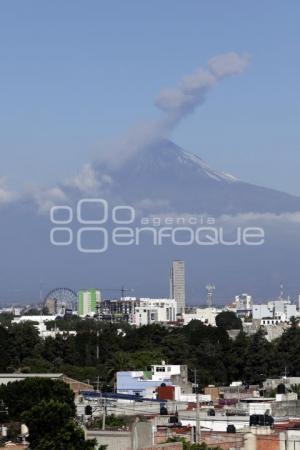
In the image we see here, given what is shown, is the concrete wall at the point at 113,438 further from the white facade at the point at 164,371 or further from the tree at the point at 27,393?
the white facade at the point at 164,371

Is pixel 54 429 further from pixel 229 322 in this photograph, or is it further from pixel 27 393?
pixel 229 322

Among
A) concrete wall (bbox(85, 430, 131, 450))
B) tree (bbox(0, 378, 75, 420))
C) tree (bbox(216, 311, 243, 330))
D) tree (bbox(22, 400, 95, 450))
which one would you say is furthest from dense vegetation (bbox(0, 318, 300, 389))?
tree (bbox(216, 311, 243, 330))

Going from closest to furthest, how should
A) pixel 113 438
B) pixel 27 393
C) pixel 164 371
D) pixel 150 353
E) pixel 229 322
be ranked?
pixel 113 438, pixel 27 393, pixel 164 371, pixel 150 353, pixel 229 322

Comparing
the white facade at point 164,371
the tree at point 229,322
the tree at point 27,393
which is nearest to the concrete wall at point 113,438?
the tree at point 27,393

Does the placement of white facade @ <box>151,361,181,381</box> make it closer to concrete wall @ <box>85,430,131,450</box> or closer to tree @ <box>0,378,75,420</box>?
tree @ <box>0,378,75,420</box>

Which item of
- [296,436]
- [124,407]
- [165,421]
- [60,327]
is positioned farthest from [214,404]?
[60,327]

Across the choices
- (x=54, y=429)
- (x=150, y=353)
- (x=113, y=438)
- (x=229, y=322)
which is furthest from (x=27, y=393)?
(x=229, y=322)

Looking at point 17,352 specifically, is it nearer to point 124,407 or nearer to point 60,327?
point 124,407
